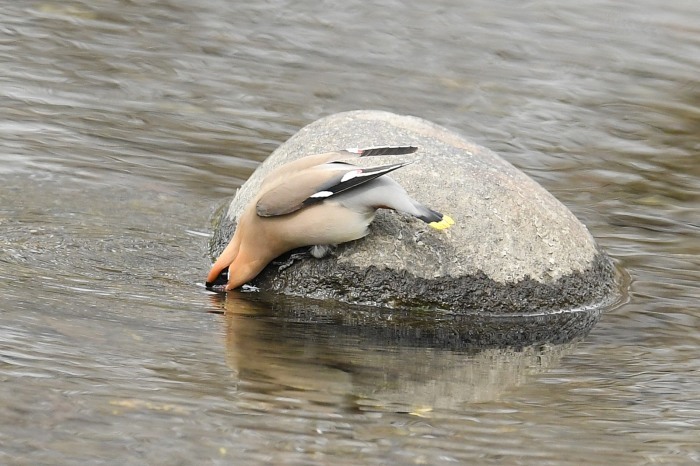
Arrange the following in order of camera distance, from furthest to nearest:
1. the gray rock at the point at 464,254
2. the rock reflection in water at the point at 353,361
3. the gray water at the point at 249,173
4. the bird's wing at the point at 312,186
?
the gray rock at the point at 464,254
the bird's wing at the point at 312,186
the rock reflection in water at the point at 353,361
the gray water at the point at 249,173

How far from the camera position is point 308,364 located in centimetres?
494

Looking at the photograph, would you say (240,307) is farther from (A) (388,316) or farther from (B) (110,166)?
(B) (110,166)

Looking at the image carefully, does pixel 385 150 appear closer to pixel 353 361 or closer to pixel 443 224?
pixel 443 224

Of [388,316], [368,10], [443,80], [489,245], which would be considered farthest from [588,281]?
[368,10]

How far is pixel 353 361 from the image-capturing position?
5.03 metres

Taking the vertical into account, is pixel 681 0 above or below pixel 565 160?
above

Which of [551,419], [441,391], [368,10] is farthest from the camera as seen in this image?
[368,10]

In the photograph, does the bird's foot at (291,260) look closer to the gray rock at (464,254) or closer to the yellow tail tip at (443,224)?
the gray rock at (464,254)

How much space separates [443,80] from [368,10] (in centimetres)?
144

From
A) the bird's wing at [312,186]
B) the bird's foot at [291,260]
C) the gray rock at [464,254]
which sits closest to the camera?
the bird's wing at [312,186]

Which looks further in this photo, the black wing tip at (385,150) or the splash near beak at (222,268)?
the splash near beak at (222,268)

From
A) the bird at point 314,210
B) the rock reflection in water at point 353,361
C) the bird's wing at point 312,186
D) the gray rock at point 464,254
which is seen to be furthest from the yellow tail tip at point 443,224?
the rock reflection in water at point 353,361

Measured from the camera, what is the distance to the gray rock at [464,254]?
18.3 ft

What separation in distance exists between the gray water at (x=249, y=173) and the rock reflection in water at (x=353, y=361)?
0.02m
